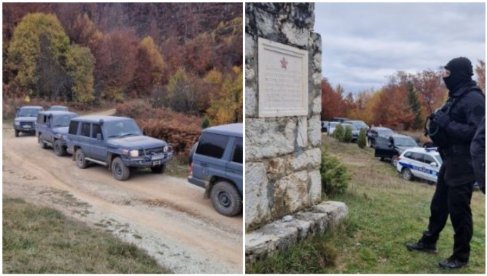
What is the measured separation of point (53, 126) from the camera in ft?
9.34

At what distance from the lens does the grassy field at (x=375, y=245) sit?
2953 millimetres

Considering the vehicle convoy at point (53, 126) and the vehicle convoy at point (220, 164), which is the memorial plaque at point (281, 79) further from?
the vehicle convoy at point (53, 126)

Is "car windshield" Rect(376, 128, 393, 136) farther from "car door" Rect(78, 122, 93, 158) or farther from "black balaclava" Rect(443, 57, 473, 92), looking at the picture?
"car door" Rect(78, 122, 93, 158)

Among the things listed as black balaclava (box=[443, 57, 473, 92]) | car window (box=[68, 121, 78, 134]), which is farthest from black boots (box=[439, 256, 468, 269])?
car window (box=[68, 121, 78, 134])

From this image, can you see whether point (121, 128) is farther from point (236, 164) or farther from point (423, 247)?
point (423, 247)

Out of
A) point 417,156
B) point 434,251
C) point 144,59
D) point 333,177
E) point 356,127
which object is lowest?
point 434,251

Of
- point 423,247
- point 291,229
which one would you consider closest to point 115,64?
point 291,229

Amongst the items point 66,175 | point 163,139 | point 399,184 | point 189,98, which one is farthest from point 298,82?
point 399,184

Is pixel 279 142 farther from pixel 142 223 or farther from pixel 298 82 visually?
pixel 142 223

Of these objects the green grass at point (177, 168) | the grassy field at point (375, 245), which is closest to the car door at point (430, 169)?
the grassy field at point (375, 245)

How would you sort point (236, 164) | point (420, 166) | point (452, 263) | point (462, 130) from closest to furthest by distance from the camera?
point (462, 130) < point (236, 164) < point (452, 263) < point (420, 166)

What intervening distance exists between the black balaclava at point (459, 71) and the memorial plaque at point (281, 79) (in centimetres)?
105

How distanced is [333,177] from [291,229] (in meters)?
2.14

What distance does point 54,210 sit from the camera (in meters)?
2.79
